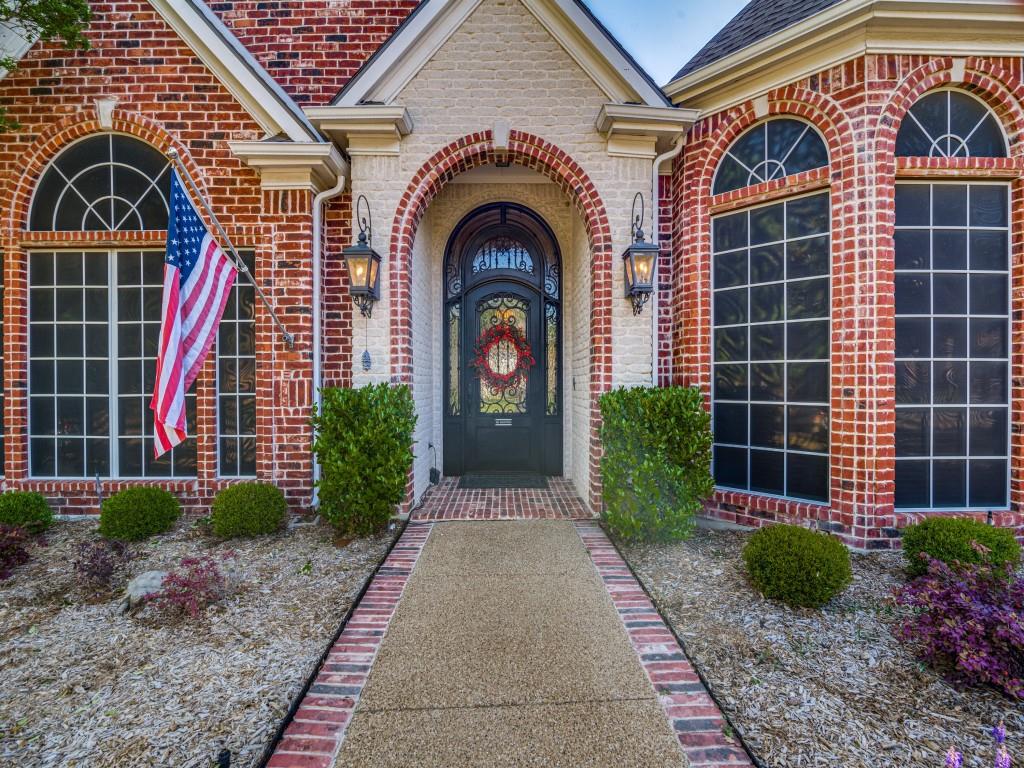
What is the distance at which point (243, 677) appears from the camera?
261 cm

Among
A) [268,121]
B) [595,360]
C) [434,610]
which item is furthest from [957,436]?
[268,121]

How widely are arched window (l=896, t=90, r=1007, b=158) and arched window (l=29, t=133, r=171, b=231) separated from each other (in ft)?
24.1

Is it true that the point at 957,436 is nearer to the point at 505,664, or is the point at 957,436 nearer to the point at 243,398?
the point at 505,664

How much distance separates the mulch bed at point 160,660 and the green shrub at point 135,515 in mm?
312

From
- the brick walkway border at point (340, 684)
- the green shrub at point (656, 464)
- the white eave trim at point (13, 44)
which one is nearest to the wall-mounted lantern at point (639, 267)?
the green shrub at point (656, 464)

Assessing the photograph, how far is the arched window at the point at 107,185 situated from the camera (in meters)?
5.13

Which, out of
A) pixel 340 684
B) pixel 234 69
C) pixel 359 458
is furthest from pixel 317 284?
pixel 340 684

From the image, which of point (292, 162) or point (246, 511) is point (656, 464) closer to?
point (246, 511)

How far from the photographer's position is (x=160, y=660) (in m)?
2.77

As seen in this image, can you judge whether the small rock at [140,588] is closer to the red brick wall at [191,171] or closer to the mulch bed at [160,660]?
the mulch bed at [160,660]

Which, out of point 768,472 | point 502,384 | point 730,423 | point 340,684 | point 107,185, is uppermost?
point 107,185

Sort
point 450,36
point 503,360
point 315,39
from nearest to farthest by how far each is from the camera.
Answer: point 450,36 < point 315,39 < point 503,360

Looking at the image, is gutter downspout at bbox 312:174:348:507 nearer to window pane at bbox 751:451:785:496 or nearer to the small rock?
→ the small rock

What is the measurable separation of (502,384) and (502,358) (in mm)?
375
